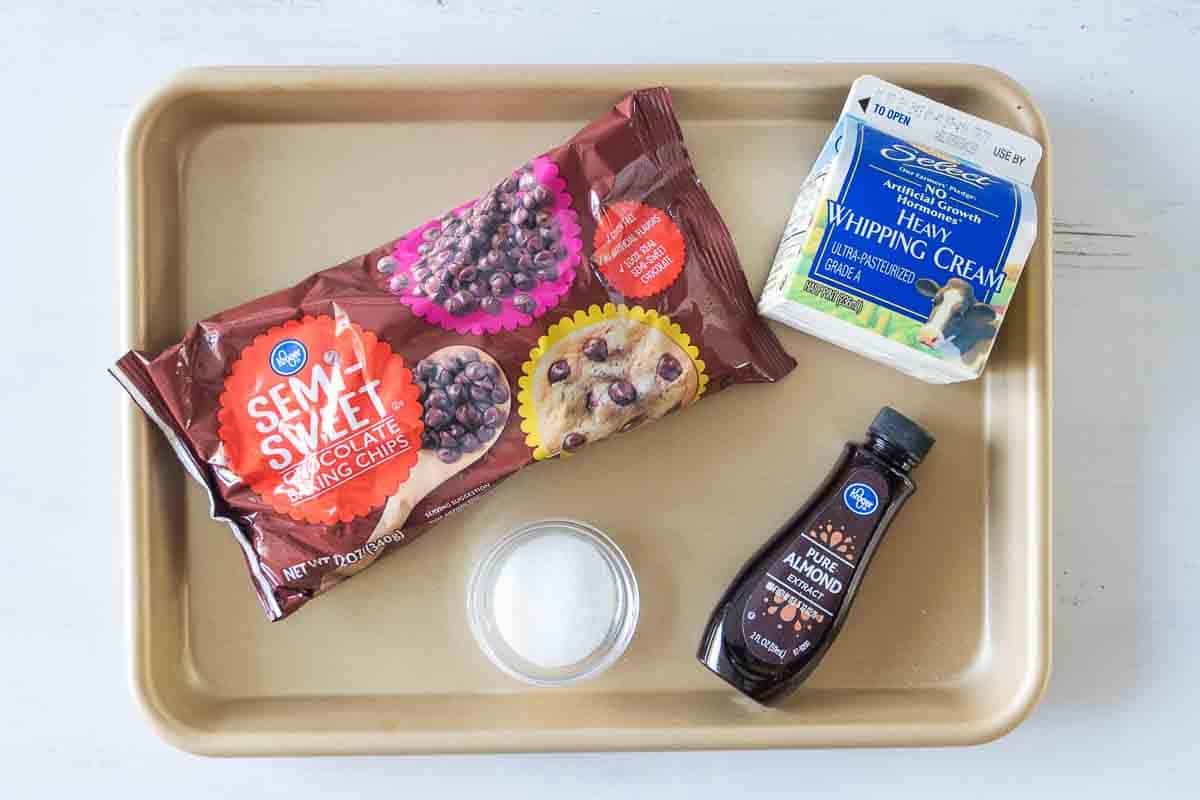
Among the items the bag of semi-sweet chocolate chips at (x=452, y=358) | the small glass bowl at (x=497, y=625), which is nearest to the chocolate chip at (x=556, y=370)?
the bag of semi-sweet chocolate chips at (x=452, y=358)

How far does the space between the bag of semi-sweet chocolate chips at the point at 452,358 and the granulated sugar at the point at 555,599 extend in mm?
78

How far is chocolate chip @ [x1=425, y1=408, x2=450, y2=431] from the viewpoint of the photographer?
755 millimetres

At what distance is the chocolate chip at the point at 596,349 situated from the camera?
772 millimetres

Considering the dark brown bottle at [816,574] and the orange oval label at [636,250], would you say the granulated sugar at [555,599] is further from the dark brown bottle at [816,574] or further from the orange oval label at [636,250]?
the orange oval label at [636,250]

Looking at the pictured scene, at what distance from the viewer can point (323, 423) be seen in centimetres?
75

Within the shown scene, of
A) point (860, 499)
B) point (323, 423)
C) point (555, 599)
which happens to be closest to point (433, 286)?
point (323, 423)

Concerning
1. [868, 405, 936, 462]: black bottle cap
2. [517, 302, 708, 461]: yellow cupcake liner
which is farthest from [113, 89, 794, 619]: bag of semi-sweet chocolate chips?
[868, 405, 936, 462]: black bottle cap

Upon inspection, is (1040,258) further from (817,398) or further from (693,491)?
(693,491)

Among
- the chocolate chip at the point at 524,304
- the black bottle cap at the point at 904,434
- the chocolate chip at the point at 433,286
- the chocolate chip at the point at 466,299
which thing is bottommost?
the black bottle cap at the point at 904,434

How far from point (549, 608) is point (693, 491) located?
148 millimetres

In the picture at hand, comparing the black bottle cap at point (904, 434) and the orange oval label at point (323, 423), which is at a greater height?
the orange oval label at point (323, 423)

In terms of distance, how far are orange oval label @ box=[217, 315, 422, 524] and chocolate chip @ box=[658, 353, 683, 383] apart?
185mm

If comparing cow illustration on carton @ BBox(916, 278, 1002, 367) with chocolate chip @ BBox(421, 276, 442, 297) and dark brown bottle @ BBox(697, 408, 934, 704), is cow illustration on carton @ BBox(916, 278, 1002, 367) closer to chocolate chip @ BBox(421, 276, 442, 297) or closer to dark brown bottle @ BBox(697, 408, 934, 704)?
dark brown bottle @ BBox(697, 408, 934, 704)

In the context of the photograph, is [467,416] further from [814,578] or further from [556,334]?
[814,578]
